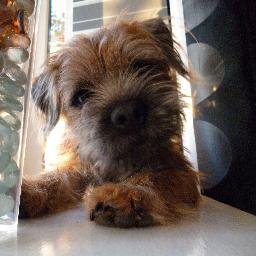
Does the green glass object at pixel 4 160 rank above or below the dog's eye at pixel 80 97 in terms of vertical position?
below

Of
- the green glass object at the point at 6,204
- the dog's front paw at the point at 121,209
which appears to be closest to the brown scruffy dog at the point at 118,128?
the dog's front paw at the point at 121,209

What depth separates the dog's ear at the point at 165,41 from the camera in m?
1.37

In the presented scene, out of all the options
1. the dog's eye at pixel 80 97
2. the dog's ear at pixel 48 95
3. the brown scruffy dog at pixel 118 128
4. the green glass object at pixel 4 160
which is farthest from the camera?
the dog's ear at pixel 48 95

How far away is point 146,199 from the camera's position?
0.93 m

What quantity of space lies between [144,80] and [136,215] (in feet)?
1.55

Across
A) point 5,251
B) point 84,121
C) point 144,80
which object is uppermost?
point 144,80

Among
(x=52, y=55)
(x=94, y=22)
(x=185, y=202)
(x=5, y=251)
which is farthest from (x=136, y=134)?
(x=94, y=22)

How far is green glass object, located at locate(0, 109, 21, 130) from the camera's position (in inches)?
34.9

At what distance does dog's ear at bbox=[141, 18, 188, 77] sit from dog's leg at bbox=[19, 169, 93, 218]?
1.51ft

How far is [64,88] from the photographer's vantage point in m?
1.37

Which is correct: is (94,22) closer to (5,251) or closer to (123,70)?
(123,70)

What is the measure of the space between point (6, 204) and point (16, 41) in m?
0.35

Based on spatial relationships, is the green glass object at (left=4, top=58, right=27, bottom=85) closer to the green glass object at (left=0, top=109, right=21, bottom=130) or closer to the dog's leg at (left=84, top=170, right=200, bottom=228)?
the green glass object at (left=0, top=109, right=21, bottom=130)

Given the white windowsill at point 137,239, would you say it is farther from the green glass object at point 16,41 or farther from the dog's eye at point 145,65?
the dog's eye at point 145,65
